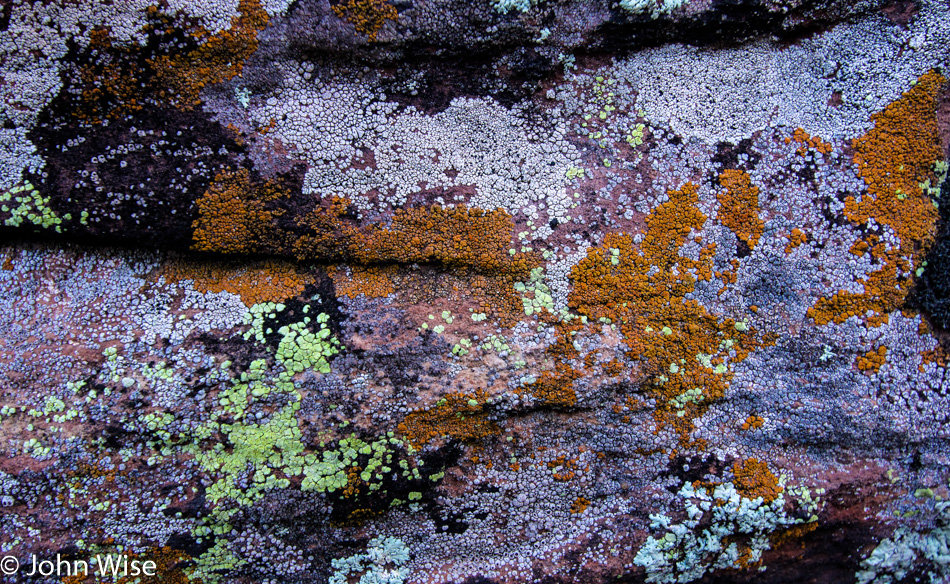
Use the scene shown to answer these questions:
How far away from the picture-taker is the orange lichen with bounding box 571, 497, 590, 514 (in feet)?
8.18

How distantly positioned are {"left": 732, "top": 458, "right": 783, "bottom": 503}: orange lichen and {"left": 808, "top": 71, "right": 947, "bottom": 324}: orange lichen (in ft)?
2.59

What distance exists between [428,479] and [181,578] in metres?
1.25

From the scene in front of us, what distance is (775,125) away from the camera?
7.95ft

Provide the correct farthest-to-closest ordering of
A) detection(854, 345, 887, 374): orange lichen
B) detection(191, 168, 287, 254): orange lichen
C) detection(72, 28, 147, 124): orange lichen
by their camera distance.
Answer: detection(854, 345, 887, 374): orange lichen
detection(191, 168, 287, 254): orange lichen
detection(72, 28, 147, 124): orange lichen

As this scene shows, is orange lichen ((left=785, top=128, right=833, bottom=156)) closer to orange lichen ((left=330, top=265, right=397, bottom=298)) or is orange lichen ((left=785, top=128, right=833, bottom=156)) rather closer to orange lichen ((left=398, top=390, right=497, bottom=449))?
orange lichen ((left=398, top=390, right=497, bottom=449))

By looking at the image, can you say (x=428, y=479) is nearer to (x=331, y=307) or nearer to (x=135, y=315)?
(x=331, y=307)

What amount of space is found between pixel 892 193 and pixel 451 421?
2405 mm

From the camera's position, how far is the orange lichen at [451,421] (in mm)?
2363

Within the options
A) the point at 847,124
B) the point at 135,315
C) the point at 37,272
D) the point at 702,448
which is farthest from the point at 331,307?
the point at 847,124

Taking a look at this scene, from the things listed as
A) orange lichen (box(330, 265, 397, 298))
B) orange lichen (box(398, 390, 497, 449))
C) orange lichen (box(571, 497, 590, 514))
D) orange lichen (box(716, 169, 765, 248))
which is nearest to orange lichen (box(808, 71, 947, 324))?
orange lichen (box(716, 169, 765, 248))

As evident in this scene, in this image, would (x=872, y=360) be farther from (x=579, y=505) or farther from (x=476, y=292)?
(x=476, y=292)

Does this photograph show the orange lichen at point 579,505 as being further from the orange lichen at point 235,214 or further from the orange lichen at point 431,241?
the orange lichen at point 235,214

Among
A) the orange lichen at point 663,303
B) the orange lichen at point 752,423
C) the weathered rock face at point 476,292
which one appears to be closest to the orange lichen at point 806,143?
the weathered rock face at point 476,292

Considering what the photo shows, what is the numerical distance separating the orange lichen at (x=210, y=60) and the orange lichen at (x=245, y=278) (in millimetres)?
725
